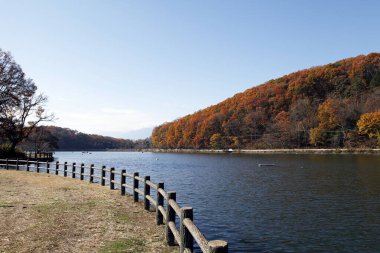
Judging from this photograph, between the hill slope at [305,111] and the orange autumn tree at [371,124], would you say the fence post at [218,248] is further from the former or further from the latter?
the hill slope at [305,111]

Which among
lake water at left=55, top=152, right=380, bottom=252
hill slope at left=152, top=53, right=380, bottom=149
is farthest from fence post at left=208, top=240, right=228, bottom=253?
hill slope at left=152, top=53, right=380, bottom=149

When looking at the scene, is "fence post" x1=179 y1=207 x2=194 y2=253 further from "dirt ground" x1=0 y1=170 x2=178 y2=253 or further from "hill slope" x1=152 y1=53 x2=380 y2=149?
"hill slope" x1=152 y1=53 x2=380 y2=149

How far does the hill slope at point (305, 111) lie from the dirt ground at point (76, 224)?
10929cm

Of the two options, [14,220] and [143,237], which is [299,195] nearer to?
[143,237]

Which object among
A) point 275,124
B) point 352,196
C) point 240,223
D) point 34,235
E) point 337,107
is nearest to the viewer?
point 34,235

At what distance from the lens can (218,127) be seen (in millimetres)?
190875

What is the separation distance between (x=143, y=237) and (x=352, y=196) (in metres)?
19.3

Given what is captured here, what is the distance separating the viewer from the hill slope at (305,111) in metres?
123

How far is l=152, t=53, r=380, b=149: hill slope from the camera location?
12269 cm

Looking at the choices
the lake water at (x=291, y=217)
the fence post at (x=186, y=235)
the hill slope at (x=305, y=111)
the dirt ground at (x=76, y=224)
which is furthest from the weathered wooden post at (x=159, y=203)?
the hill slope at (x=305, y=111)

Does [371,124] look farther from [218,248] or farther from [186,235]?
[218,248]

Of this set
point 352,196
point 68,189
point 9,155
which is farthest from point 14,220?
point 9,155

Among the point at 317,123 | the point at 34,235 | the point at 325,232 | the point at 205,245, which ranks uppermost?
the point at 317,123

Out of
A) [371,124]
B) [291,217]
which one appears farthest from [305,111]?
[291,217]
